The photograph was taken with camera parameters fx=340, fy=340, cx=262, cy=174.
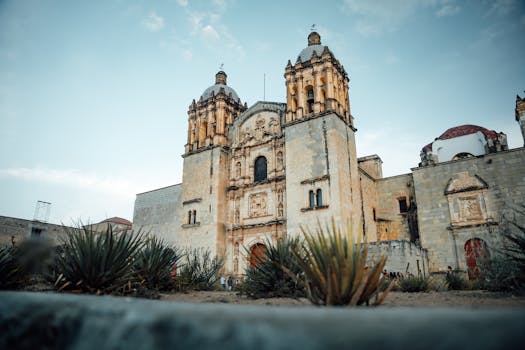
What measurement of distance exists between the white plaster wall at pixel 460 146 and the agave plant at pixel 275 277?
18.2 meters

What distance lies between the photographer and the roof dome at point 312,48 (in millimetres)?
19625

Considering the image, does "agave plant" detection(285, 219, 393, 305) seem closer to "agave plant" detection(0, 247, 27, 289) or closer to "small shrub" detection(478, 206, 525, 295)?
"small shrub" detection(478, 206, 525, 295)

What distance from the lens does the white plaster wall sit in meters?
20.7

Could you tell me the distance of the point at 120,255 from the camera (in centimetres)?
536

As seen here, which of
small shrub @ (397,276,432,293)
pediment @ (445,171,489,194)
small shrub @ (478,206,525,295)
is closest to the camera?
small shrub @ (478,206,525,295)

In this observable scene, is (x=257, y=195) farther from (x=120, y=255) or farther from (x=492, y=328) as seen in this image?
(x=492, y=328)

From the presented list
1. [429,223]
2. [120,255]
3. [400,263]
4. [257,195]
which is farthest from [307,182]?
[120,255]

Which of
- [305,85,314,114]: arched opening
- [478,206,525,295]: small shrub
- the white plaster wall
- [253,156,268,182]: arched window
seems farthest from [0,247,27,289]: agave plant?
the white plaster wall

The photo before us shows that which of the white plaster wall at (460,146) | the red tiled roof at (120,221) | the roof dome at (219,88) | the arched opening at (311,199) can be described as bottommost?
the arched opening at (311,199)

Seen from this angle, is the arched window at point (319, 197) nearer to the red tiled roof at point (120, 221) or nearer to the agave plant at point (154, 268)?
the agave plant at point (154, 268)

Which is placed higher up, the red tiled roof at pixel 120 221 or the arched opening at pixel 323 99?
the arched opening at pixel 323 99

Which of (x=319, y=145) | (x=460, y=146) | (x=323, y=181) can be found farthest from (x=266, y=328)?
(x=460, y=146)

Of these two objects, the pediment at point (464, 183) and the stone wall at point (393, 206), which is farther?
the stone wall at point (393, 206)

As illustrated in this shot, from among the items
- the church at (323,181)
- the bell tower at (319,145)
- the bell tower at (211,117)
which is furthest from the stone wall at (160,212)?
the bell tower at (319,145)
